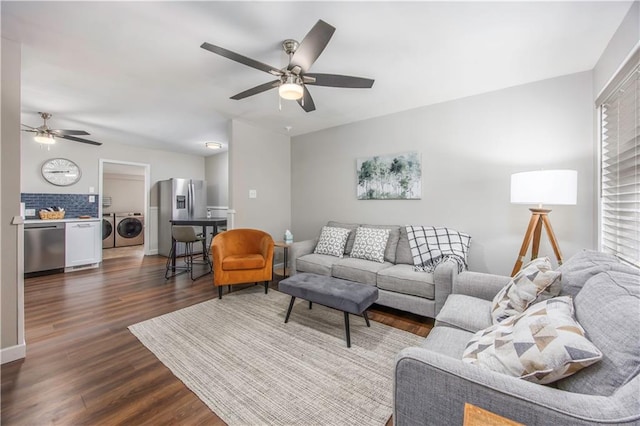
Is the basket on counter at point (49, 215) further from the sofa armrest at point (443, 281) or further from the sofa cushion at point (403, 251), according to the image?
the sofa armrest at point (443, 281)

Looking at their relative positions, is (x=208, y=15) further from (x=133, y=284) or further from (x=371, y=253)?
(x=133, y=284)

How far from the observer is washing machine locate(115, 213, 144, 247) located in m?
6.76

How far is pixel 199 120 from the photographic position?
3.82 meters

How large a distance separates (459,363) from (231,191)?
11.6 feet

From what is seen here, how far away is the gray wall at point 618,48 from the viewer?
1549 mm

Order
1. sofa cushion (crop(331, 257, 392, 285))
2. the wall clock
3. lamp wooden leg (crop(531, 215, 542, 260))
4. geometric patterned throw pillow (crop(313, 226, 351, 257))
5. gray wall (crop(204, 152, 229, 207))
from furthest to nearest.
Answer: gray wall (crop(204, 152, 229, 207))
the wall clock
geometric patterned throw pillow (crop(313, 226, 351, 257))
sofa cushion (crop(331, 257, 392, 285))
lamp wooden leg (crop(531, 215, 542, 260))

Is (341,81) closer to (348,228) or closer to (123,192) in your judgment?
(348,228)

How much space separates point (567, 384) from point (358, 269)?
2.05m

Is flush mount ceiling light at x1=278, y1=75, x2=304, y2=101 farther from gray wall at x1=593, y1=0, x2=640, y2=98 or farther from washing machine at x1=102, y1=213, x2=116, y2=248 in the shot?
washing machine at x1=102, y1=213, x2=116, y2=248

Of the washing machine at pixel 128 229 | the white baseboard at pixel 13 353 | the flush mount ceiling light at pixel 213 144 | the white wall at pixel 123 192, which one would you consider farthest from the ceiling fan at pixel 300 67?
the white wall at pixel 123 192

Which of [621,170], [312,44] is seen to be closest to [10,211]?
[312,44]

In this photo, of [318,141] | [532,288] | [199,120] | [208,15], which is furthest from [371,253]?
[199,120]

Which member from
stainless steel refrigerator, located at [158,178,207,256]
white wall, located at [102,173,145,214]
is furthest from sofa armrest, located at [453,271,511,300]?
white wall, located at [102,173,145,214]

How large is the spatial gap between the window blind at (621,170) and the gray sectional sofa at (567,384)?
2.86 feet
